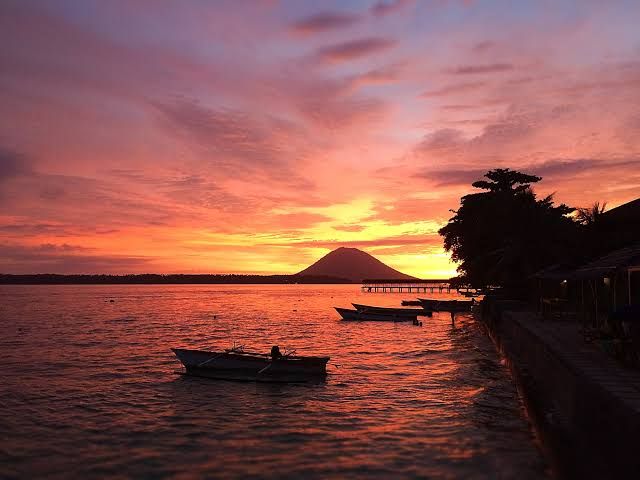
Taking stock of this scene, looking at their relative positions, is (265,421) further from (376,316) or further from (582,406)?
(376,316)

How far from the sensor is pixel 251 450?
49.3 feet

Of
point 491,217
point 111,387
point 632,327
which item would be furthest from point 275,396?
point 491,217

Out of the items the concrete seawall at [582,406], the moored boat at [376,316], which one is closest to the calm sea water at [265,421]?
the concrete seawall at [582,406]

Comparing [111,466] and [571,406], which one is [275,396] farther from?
[571,406]

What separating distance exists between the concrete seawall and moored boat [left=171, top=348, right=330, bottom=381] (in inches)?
372

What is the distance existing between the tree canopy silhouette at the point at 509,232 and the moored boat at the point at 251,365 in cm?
2882

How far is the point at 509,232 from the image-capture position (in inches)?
1946

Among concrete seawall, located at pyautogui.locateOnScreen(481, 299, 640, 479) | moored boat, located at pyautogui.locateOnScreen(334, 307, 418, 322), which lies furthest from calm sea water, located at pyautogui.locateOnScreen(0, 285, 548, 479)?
moored boat, located at pyautogui.locateOnScreen(334, 307, 418, 322)

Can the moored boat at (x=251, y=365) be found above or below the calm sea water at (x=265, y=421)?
above

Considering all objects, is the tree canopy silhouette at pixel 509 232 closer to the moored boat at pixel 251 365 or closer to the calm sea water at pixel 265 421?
the calm sea water at pixel 265 421

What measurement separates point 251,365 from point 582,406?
15.4 metres

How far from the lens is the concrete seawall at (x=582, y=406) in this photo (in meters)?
9.81

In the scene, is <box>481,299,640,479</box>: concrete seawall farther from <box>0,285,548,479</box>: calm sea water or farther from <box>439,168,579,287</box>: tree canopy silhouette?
<box>439,168,579,287</box>: tree canopy silhouette

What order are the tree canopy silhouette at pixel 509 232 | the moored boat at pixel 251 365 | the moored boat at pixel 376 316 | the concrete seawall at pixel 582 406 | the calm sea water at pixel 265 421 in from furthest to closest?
1. the moored boat at pixel 376 316
2. the tree canopy silhouette at pixel 509 232
3. the moored boat at pixel 251 365
4. the calm sea water at pixel 265 421
5. the concrete seawall at pixel 582 406
